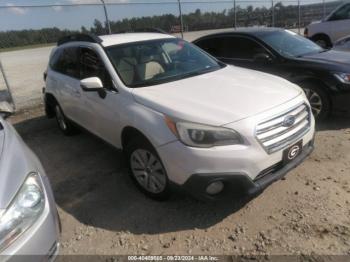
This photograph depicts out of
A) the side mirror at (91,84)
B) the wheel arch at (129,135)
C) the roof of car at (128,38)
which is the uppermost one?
the roof of car at (128,38)

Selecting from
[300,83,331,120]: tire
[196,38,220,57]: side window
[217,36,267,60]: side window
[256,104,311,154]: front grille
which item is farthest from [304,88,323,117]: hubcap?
[196,38,220,57]: side window

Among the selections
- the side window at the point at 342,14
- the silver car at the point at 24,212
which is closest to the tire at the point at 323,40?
the side window at the point at 342,14

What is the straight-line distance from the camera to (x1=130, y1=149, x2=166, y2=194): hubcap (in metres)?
3.45

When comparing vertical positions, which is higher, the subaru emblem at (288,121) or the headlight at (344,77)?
the subaru emblem at (288,121)

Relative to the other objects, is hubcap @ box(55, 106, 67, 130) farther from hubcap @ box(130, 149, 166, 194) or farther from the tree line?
the tree line

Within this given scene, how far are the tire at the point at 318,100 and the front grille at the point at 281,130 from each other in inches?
80.6

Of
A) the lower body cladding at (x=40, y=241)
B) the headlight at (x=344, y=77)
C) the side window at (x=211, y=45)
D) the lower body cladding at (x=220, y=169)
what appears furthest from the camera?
the side window at (x=211, y=45)

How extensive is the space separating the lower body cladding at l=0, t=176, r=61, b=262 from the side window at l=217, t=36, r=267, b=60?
15.6ft

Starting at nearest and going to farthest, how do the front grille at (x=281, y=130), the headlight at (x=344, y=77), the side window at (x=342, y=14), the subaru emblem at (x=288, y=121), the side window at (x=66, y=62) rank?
the front grille at (x=281, y=130) < the subaru emblem at (x=288, y=121) < the side window at (x=66, y=62) < the headlight at (x=344, y=77) < the side window at (x=342, y=14)

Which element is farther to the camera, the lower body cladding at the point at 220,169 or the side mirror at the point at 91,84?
the side mirror at the point at 91,84

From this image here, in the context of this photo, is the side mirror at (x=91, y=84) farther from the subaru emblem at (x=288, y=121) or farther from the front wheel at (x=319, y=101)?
the front wheel at (x=319, y=101)

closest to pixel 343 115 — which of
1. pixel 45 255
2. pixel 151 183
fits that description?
pixel 151 183

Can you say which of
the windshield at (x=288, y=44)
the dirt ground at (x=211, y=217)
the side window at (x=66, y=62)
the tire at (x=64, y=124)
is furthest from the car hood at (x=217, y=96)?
the tire at (x=64, y=124)

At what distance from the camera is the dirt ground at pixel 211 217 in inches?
118
